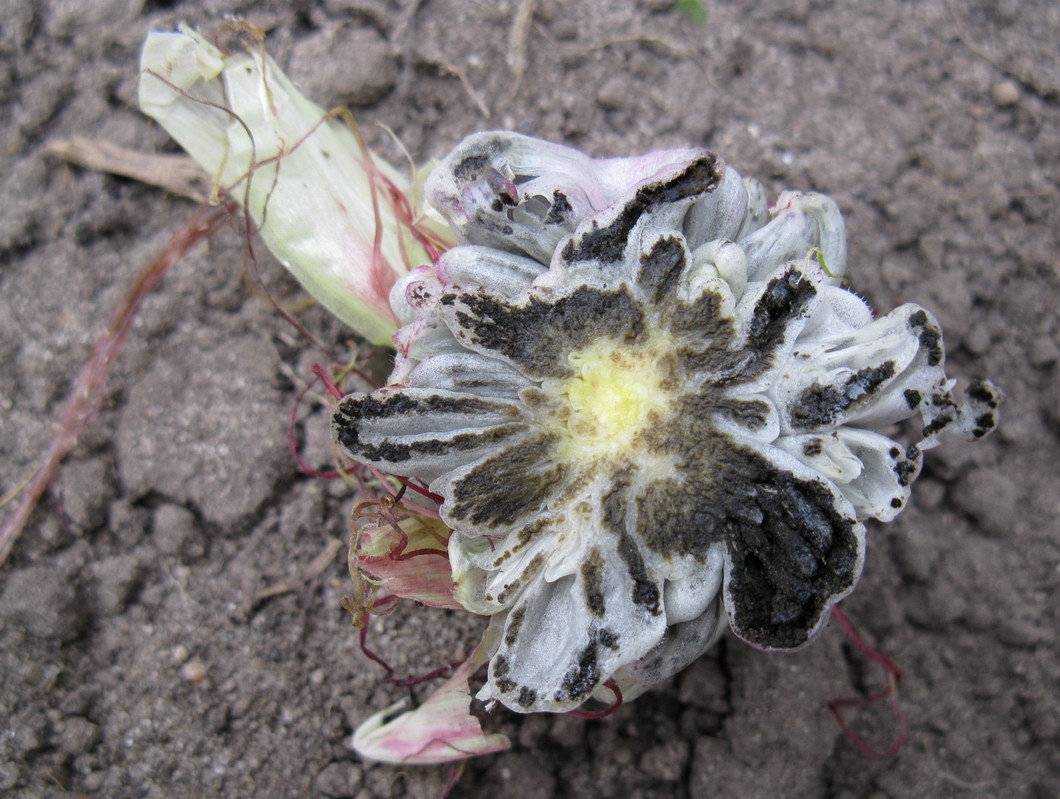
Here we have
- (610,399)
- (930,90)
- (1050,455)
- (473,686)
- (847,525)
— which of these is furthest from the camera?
(930,90)

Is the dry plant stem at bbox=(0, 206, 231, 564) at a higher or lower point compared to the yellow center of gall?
lower

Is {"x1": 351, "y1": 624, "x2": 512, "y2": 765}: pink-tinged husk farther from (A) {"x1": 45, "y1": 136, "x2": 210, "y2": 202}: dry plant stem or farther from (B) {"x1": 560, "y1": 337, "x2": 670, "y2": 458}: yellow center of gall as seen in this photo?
(A) {"x1": 45, "y1": 136, "x2": 210, "y2": 202}: dry plant stem

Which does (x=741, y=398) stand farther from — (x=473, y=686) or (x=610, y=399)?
(x=473, y=686)

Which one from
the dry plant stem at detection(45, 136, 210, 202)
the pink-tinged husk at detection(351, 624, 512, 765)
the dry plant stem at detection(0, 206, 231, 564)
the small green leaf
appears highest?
the small green leaf

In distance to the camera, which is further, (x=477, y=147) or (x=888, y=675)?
(x=888, y=675)

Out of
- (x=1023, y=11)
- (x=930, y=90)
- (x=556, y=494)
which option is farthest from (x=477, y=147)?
(x=1023, y=11)

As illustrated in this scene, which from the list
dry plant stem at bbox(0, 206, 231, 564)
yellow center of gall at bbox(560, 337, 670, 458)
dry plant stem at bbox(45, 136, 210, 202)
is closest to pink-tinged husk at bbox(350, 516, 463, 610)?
yellow center of gall at bbox(560, 337, 670, 458)

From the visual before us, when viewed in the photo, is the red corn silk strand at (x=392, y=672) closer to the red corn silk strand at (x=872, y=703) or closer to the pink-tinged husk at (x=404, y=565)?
the pink-tinged husk at (x=404, y=565)

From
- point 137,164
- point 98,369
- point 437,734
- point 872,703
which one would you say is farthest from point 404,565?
point 137,164
